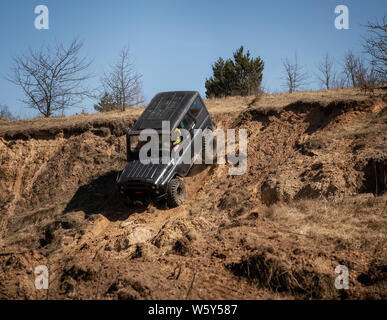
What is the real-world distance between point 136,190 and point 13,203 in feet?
18.3

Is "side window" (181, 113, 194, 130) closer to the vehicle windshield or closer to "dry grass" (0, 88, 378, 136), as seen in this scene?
the vehicle windshield

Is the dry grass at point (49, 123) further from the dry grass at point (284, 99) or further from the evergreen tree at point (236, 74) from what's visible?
the evergreen tree at point (236, 74)

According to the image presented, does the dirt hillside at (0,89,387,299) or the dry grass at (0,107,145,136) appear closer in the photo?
the dirt hillside at (0,89,387,299)

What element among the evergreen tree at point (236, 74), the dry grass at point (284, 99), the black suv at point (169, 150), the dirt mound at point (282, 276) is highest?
the evergreen tree at point (236, 74)

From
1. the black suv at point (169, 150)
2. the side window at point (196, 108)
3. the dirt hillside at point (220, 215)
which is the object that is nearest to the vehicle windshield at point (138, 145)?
the black suv at point (169, 150)

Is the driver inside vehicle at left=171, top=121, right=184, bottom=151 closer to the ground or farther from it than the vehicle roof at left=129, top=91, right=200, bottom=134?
closer to the ground

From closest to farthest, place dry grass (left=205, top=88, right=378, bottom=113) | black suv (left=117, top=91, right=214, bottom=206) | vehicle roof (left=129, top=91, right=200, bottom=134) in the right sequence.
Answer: black suv (left=117, top=91, right=214, bottom=206), vehicle roof (left=129, top=91, right=200, bottom=134), dry grass (left=205, top=88, right=378, bottom=113)

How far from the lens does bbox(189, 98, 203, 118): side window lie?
1034cm

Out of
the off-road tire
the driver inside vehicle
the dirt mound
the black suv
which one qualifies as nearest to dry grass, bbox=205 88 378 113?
the off-road tire

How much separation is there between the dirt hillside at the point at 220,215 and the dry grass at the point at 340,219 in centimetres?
3

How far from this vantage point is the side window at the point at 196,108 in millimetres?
10345

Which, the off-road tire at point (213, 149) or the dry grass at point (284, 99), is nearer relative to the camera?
the off-road tire at point (213, 149)

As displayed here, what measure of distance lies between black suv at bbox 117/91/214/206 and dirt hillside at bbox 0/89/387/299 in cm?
60

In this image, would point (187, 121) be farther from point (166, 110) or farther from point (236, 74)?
point (236, 74)
